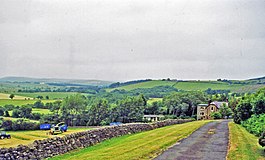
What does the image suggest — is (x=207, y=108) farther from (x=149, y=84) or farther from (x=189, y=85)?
(x=149, y=84)

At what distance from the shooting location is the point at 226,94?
14500 cm

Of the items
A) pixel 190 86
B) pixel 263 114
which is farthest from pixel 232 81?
pixel 263 114

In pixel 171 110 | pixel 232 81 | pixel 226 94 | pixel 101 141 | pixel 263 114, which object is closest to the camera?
pixel 101 141

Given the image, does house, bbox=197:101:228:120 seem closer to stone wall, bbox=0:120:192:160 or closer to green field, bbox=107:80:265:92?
green field, bbox=107:80:265:92

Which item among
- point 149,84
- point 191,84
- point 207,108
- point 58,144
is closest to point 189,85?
point 191,84

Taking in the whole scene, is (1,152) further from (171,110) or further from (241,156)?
(171,110)

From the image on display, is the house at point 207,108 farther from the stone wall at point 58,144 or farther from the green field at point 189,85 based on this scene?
the stone wall at point 58,144

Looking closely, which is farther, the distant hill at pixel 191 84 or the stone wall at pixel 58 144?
the distant hill at pixel 191 84

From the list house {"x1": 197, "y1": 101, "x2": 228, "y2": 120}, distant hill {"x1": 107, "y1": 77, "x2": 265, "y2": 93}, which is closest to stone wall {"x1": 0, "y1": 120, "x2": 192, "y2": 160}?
house {"x1": 197, "y1": 101, "x2": 228, "y2": 120}

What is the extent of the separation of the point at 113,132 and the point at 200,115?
93892mm

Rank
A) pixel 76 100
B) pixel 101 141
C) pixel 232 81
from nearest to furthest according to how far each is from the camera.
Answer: pixel 101 141
pixel 76 100
pixel 232 81

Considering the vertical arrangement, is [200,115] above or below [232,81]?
below

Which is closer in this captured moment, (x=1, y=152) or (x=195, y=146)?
(x=1, y=152)

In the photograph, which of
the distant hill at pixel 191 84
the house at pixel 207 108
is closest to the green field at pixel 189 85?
the distant hill at pixel 191 84
